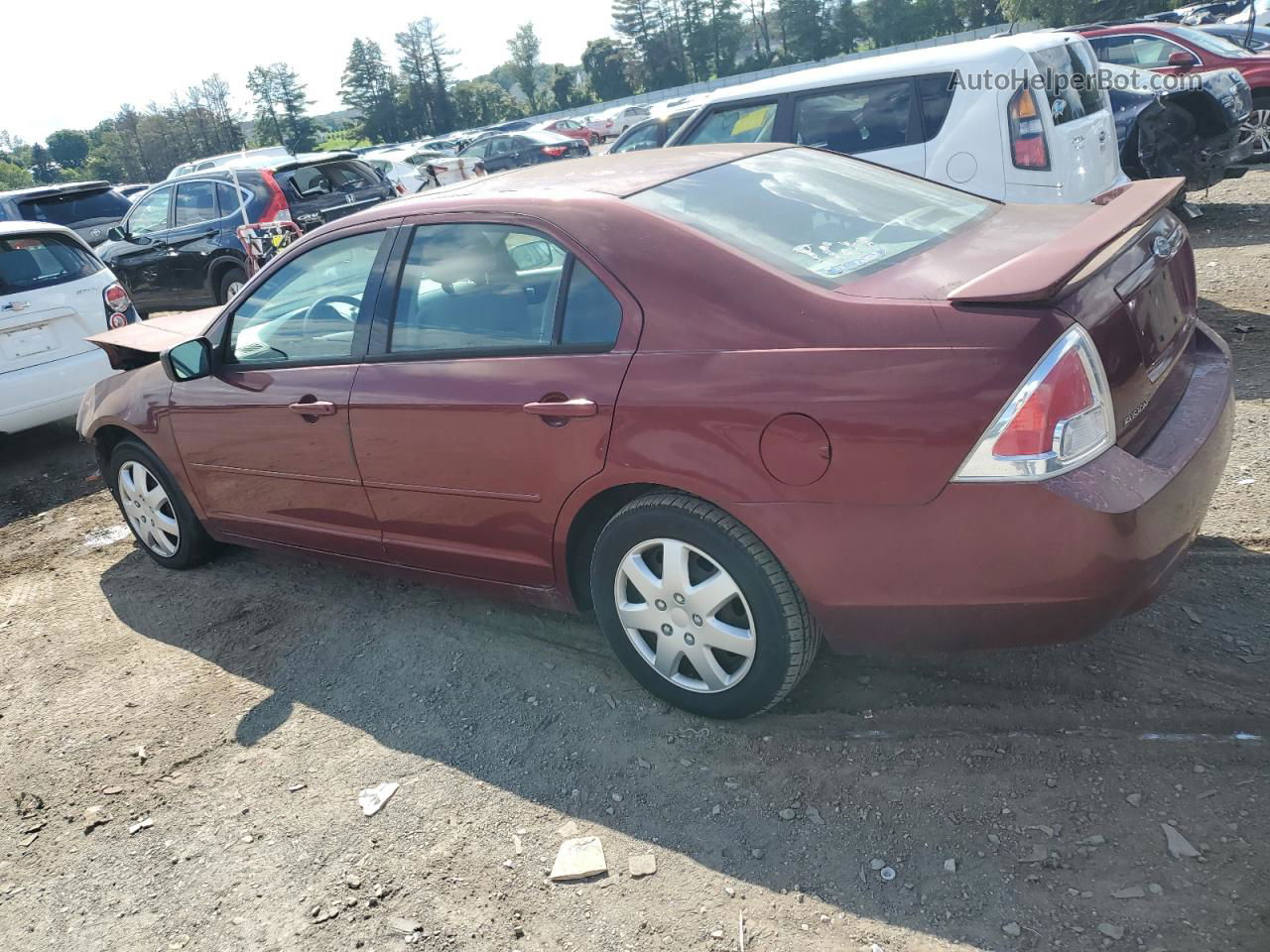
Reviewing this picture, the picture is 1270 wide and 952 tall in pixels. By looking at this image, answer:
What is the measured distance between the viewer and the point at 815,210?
326 centimetres

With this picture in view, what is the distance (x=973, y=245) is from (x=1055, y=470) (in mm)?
952

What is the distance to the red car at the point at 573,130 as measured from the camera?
37153mm

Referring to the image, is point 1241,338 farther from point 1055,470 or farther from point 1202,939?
point 1202,939

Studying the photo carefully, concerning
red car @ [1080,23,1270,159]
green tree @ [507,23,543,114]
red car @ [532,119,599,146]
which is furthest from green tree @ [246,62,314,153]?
red car @ [1080,23,1270,159]

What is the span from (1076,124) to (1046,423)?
5060 mm

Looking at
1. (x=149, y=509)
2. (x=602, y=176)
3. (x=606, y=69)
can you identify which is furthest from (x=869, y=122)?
(x=606, y=69)

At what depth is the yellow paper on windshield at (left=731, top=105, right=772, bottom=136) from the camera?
7641 millimetres

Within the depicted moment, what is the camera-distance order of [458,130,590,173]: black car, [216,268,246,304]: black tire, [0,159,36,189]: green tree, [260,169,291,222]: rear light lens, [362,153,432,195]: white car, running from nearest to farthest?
[260,169,291,222]: rear light lens < [216,268,246,304]: black tire < [362,153,432,195]: white car < [458,130,590,173]: black car < [0,159,36,189]: green tree

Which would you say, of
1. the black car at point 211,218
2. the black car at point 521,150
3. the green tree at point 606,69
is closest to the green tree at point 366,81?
the green tree at point 606,69

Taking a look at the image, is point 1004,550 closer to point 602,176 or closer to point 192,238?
point 602,176

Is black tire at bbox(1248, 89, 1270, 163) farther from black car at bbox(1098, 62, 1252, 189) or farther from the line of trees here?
the line of trees

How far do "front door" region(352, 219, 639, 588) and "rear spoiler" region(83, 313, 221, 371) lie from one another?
5.47 feet

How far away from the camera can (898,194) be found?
3570mm

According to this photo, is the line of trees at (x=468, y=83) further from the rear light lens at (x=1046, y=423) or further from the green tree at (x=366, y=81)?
the rear light lens at (x=1046, y=423)
